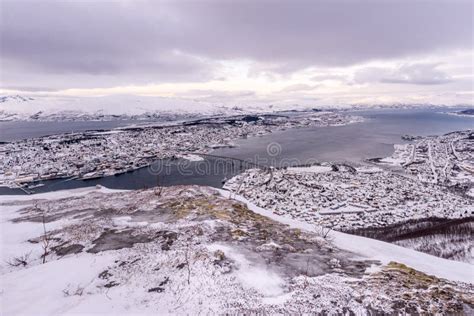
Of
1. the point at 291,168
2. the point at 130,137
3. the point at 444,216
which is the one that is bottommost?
the point at 444,216

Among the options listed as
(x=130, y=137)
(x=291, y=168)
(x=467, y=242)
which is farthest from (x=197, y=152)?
(x=467, y=242)

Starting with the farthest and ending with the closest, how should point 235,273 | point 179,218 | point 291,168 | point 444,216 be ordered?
point 291,168
point 444,216
point 179,218
point 235,273

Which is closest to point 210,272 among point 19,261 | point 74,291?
point 74,291

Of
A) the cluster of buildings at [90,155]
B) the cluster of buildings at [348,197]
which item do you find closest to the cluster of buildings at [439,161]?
the cluster of buildings at [348,197]

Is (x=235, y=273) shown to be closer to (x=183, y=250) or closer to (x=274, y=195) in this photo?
(x=183, y=250)

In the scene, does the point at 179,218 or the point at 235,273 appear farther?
the point at 179,218

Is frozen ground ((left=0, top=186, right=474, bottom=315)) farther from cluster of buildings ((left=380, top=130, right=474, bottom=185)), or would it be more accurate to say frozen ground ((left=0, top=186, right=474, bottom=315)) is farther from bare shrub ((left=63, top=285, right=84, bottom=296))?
cluster of buildings ((left=380, top=130, right=474, bottom=185))

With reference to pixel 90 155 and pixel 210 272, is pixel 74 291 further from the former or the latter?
pixel 90 155

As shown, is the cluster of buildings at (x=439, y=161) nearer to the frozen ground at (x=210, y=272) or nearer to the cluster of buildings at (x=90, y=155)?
the frozen ground at (x=210, y=272)
